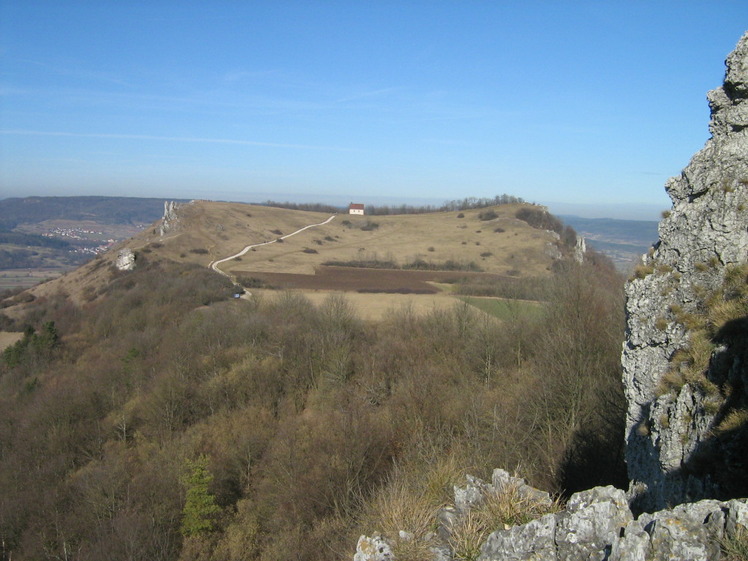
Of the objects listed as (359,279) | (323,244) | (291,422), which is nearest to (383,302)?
(359,279)

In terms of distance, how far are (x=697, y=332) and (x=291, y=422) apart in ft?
79.7

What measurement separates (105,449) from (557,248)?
2116 inches

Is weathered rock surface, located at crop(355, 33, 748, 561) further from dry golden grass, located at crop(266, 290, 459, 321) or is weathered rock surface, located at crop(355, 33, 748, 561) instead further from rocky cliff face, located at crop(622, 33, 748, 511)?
dry golden grass, located at crop(266, 290, 459, 321)

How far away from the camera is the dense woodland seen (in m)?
17.4

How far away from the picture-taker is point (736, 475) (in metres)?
5.32

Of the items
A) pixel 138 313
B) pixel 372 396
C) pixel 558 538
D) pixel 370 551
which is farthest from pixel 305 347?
pixel 558 538

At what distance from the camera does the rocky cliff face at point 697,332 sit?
228 inches

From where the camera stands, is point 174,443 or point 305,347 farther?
point 305,347

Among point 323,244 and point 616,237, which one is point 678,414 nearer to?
point 616,237

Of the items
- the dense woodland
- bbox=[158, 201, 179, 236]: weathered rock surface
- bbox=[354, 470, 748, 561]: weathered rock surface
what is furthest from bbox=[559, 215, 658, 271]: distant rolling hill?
bbox=[158, 201, 179, 236]: weathered rock surface

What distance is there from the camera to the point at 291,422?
2827 cm

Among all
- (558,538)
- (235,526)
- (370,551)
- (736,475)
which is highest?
(736,475)

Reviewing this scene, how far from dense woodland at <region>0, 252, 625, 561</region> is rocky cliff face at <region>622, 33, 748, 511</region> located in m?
3.39

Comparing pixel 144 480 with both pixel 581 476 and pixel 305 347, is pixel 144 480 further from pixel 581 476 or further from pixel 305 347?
pixel 581 476
